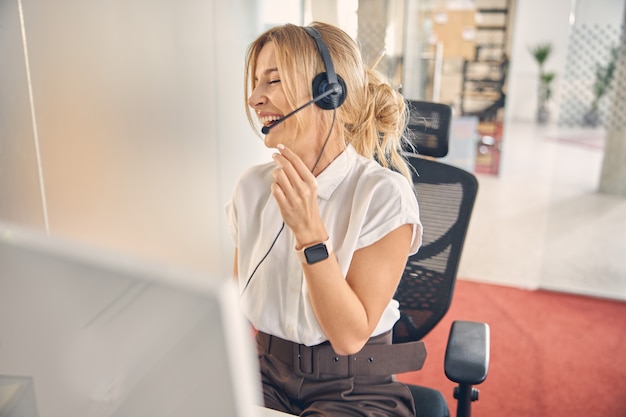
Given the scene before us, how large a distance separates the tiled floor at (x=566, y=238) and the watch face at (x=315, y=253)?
8.55 feet

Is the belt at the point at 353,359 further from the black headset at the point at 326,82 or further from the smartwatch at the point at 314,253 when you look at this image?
the black headset at the point at 326,82

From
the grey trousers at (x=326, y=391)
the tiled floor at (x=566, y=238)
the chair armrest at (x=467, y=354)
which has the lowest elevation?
the tiled floor at (x=566, y=238)

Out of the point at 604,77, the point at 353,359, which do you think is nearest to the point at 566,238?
the point at 604,77

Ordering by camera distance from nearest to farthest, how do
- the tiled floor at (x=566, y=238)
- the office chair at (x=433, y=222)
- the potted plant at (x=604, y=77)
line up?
the office chair at (x=433, y=222) < the potted plant at (x=604, y=77) < the tiled floor at (x=566, y=238)

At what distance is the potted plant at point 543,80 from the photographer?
7.98 m

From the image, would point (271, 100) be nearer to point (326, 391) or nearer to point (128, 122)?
point (326, 391)

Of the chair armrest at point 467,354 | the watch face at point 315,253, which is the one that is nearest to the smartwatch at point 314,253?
the watch face at point 315,253

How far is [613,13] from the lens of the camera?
10.0ft

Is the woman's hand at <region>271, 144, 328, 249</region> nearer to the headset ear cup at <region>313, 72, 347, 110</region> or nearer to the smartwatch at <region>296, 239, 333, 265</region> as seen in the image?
the smartwatch at <region>296, 239, 333, 265</region>

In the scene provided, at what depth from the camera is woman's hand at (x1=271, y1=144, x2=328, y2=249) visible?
99 cm

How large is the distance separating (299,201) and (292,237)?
0.22 m

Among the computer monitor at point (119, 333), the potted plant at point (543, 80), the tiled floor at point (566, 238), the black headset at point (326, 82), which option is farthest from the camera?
the potted plant at point (543, 80)

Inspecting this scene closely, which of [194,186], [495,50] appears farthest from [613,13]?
[495,50]

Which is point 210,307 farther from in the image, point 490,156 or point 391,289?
point 490,156
